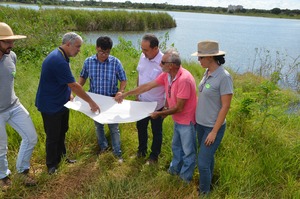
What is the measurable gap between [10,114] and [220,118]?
204 centimetres

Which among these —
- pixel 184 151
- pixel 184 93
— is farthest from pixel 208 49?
pixel 184 151

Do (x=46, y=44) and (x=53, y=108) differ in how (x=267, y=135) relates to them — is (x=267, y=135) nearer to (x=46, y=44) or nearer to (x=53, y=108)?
(x=53, y=108)

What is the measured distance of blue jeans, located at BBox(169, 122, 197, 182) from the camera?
2.81 m

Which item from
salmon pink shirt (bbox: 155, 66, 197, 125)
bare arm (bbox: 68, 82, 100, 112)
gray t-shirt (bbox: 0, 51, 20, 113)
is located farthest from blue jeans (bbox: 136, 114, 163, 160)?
gray t-shirt (bbox: 0, 51, 20, 113)

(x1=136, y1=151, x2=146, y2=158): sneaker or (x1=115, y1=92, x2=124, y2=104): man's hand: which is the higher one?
(x1=115, y1=92, x2=124, y2=104): man's hand

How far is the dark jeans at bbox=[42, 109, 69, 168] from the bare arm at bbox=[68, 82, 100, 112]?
0.30 meters

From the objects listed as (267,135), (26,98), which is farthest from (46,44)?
(267,135)

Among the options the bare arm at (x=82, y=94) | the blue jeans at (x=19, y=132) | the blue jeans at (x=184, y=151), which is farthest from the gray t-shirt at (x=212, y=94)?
the blue jeans at (x=19, y=132)

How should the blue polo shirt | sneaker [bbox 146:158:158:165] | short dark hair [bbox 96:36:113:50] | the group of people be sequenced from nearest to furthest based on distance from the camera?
the group of people
the blue polo shirt
short dark hair [bbox 96:36:113:50]
sneaker [bbox 146:158:158:165]

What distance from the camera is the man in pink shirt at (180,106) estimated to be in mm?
2660

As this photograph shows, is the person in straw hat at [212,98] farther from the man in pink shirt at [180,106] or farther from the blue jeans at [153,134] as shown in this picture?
the blue jeans at [153,134]

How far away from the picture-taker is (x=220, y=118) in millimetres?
2400

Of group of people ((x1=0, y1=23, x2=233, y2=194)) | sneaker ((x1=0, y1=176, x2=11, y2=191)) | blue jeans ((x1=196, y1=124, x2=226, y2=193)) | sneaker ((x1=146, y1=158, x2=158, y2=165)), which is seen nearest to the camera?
group of people ((x1=0, y1=23, x2=233, y2=194))

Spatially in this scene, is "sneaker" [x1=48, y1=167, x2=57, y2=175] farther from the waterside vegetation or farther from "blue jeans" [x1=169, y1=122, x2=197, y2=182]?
"blue jeans" [x1=169, y1=122, x2=197, y2=182]
